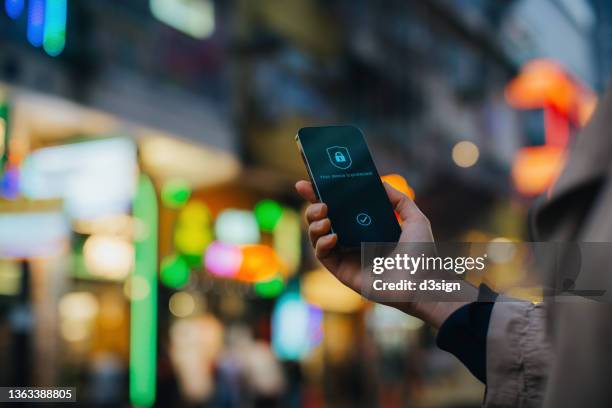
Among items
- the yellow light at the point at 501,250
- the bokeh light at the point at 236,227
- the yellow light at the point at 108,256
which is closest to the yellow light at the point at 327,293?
the bokeh light at the point at 236,227

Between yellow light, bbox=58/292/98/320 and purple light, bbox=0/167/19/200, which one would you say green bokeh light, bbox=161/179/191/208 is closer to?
yellow light, bbox=58/292/98/320

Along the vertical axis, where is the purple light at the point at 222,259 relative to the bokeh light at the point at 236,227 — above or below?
below

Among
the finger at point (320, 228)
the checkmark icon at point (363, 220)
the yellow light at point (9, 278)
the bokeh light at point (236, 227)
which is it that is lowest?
the finger at point (320, 228)

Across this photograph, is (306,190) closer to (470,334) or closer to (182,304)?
(470,334)

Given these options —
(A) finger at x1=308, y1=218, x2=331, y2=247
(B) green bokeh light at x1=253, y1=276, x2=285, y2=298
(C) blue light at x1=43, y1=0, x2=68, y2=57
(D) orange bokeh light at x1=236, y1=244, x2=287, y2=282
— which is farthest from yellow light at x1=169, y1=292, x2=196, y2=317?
(A) finger at x1=308, y1=218, x2=331, y2=247

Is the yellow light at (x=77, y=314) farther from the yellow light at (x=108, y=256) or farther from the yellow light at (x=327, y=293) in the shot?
the yellow light at (x=327, y=293)

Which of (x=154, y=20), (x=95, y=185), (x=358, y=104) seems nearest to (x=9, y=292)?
(x=95, y=185)

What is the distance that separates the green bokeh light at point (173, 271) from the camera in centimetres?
1295

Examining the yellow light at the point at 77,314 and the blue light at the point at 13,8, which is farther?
the yellow light at the point at 77,314

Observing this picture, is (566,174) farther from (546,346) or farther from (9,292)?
(9,292)

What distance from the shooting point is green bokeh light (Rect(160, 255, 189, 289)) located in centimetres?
1295

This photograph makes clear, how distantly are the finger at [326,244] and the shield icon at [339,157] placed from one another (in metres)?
0.18

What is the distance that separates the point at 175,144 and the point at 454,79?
474 inches

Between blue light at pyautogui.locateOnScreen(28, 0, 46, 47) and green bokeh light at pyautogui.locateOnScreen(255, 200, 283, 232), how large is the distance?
19.9ft
